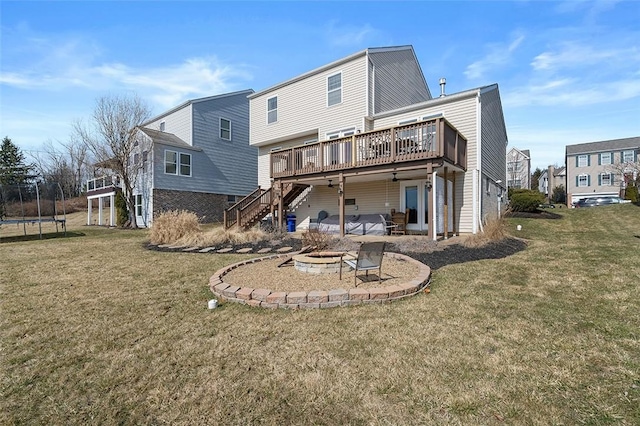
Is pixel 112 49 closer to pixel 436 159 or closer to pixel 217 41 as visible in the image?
pixel 217 41

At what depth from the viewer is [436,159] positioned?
994cm

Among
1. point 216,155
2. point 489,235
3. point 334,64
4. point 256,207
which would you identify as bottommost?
point 489,235

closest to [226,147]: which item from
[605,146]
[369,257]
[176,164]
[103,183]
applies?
[176,164]

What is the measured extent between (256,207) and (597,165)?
45.7m

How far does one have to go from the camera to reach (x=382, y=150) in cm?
1126

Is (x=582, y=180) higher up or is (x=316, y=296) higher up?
(x=582, y=180)

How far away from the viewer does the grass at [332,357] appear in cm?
225

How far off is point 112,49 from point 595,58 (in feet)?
55.3

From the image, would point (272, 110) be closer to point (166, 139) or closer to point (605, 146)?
point (166, 139)

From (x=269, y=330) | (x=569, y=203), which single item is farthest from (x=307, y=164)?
(x=569, y=203)

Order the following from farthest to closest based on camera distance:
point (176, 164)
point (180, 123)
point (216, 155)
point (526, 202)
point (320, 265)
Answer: point (216, 155) < point (180, 123) < point (176, 164) < point (526, 202) < point (320, 265)

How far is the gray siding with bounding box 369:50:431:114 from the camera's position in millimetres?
14367

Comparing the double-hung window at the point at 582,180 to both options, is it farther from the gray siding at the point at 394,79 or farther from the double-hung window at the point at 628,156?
the gray siding at the point at 394,79

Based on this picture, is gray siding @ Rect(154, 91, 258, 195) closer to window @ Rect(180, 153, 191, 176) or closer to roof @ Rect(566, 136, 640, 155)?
window @ Rect(180, 153, 191, 176)
